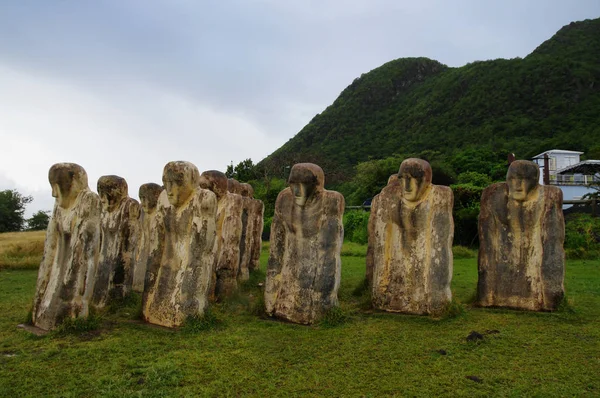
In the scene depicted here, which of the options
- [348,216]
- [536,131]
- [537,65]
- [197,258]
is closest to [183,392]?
[197,258]

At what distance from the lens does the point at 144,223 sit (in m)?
10.5

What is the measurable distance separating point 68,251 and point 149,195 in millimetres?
3654

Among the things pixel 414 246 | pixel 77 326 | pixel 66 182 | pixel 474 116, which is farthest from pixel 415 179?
pixel 474 116

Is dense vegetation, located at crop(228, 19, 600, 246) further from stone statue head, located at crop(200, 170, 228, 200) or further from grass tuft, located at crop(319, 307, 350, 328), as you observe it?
grass tuft, located at crop(319, 307, 350, 328)

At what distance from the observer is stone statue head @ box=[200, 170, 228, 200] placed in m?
9.82

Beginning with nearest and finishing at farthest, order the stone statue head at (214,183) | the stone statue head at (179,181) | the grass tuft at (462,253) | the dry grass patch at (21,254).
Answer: the stone statue head at (179,181) → the stone statue head at (214,183) → the dry grass patch at (21,254) → the grass tuft at (462,253)

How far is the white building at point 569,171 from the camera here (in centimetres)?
3428

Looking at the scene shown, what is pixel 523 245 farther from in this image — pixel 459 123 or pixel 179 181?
pixel 459 123

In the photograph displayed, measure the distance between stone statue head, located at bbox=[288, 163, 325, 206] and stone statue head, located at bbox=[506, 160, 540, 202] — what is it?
3.70 meters

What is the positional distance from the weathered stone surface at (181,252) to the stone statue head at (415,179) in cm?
336

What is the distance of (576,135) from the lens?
41.3 m

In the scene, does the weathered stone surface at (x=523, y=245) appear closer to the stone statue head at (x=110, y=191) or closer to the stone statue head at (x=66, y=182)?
the stone statue head at (x=66, y=182)

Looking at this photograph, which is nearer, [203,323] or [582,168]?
[203,323]

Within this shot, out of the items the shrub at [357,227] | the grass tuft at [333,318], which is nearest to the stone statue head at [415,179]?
the grass tuft at [333,318]
